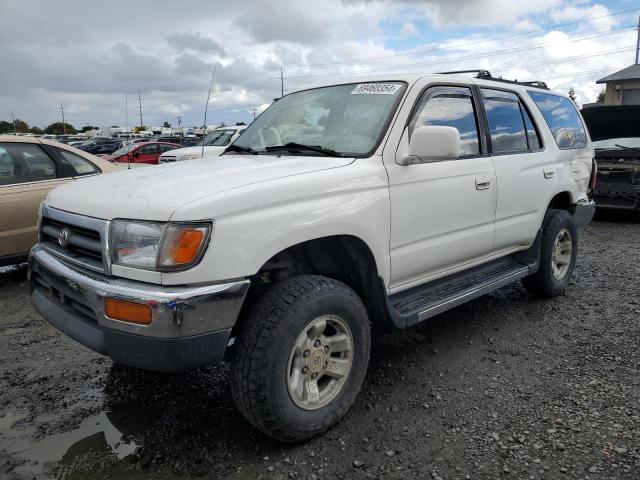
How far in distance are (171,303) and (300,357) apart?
0.77 meters

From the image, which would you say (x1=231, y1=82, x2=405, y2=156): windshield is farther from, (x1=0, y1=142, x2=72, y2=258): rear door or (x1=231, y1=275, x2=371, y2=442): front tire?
(x1=0, y1=142, x2=72, y2=258): rear door

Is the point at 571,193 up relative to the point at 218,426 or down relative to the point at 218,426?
up

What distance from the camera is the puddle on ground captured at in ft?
8.59

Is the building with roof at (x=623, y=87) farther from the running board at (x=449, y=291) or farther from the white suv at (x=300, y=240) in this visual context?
the white suv at (x=300, y=240)

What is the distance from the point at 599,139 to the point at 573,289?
19.0 ft

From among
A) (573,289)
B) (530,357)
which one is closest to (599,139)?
(573,289)

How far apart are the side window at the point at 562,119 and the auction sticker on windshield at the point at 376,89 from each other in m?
1.87

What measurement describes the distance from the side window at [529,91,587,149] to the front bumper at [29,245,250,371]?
3.62 m

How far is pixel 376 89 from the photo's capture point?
11.5ft

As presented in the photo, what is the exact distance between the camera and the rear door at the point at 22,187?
537 centimetres

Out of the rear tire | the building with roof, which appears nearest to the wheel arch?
the rear tire

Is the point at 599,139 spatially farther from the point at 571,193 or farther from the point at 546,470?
the point at 546,470

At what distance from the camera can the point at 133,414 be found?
308cm

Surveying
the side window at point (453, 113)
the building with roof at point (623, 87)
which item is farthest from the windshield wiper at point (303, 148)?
the building with roof at point (623, 87)
